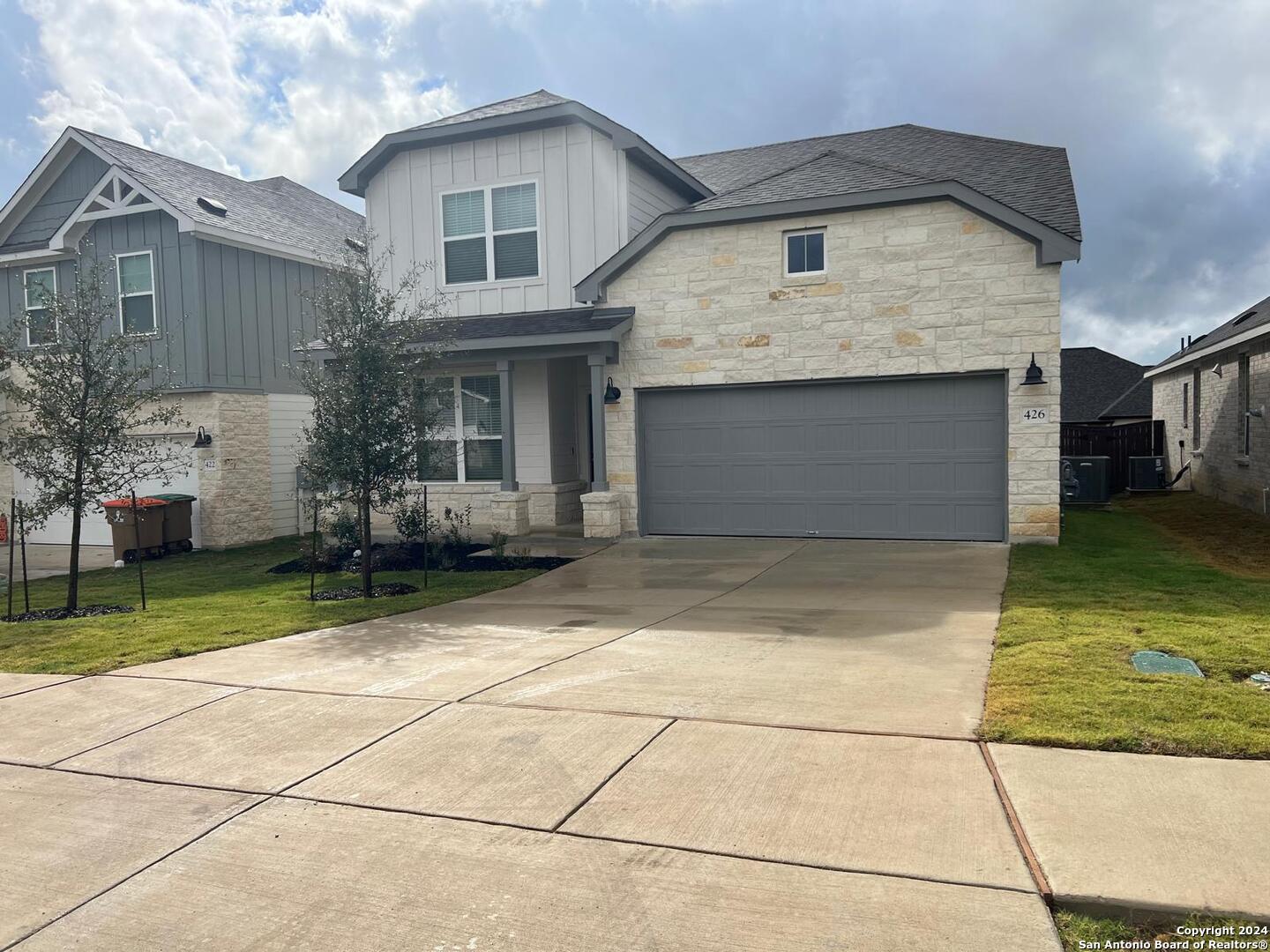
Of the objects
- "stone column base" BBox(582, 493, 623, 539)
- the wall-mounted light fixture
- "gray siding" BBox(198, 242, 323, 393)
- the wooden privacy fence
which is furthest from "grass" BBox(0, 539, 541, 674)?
the wooden privacy fence

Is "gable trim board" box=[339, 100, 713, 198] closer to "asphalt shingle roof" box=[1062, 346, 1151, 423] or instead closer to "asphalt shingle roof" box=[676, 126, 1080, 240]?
"asphalt shingle roof" box=[676, 126, 1080, 240]

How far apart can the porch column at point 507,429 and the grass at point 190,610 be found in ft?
9.80

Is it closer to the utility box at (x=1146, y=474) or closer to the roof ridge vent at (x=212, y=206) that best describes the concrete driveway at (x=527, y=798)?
the roof ridge vent at (x=212, y=206)

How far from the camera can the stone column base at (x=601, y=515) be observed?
15.1m

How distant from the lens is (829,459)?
47.2 feet

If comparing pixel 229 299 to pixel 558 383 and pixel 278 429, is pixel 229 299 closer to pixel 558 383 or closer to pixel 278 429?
pixel 278 429

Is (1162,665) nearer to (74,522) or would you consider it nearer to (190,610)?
(190,610)

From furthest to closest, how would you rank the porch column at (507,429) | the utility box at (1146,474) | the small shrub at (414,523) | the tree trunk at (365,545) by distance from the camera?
the utility box at (1146,474), the porch column at (507,429), the small shrub at (414,523), the tree trunk at (365,545)

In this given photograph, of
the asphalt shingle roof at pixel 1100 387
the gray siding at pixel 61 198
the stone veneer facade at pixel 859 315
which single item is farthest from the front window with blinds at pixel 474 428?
the asphalt shingle roof at pixel 1100 387

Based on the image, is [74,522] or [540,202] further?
[540,202]

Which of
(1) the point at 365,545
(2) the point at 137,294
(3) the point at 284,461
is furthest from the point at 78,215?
(1) the point at 365,545

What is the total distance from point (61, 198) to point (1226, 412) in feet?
80.4

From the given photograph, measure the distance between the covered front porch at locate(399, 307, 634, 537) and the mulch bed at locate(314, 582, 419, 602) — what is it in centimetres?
375

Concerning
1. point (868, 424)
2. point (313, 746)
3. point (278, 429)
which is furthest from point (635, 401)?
point (313, 746)
